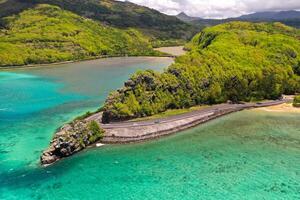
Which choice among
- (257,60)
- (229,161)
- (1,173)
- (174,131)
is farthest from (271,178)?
(257,60)

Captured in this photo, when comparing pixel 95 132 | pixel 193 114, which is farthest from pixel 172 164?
pixel 193 114

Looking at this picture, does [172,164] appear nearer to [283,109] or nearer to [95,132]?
[95,132]

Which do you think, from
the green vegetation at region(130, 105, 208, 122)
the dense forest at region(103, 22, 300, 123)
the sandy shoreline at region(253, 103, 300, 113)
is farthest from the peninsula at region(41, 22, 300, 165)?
the sandy shoreline at region(253, 103, 300, 113)

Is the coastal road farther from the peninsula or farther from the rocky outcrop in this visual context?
the rocky outcrop

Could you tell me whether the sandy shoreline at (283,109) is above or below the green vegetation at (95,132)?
below

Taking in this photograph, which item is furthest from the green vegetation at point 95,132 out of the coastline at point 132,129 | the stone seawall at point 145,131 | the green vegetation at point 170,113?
the green vegetation at point 170,113

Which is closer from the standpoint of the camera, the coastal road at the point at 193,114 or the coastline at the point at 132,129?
the coastline at the point at 132,129

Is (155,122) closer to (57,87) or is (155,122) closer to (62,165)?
(62,165)

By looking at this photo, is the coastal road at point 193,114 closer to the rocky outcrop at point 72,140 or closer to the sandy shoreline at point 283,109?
the sandy shoreline at point 283,109
